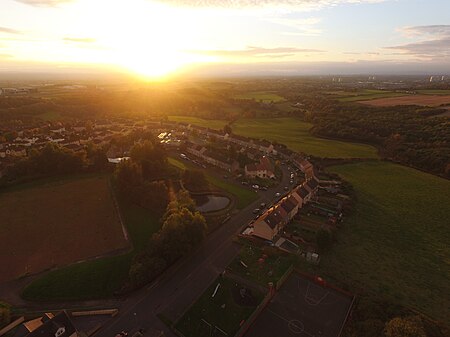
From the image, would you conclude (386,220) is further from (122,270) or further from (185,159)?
(185,159)

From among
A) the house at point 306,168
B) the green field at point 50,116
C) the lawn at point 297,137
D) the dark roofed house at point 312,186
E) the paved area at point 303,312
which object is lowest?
the green field at point 50,116

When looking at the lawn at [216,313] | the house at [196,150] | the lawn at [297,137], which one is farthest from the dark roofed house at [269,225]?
the lawn at [297,137]

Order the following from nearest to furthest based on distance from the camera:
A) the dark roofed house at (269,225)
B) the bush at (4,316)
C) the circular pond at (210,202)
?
the bush at (4,316) < the dark roofed house at (269,225) < the circular pond at (210,202)

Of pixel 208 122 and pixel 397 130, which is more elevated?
pixel 397 130

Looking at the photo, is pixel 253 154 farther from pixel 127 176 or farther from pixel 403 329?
pixel 403 329

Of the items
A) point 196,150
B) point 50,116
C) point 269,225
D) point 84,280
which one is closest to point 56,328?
point 84,280

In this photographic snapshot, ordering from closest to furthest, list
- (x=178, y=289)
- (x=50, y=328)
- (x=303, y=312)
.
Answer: (x=50, y=328) → (x=303, y=312) → (x=178, y=289)

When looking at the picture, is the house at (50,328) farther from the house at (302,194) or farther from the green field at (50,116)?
the green field at (50,116)
